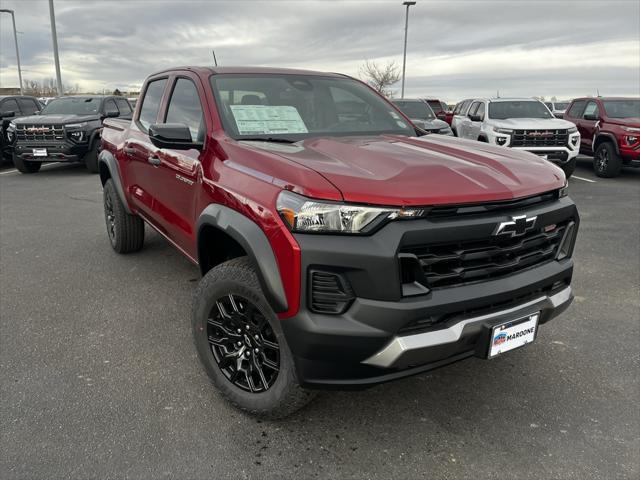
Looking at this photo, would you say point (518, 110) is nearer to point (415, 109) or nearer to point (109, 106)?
point (415, 109)

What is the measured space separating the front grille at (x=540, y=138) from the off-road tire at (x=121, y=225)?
7496 millimetres

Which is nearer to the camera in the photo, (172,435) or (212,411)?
(172,435)

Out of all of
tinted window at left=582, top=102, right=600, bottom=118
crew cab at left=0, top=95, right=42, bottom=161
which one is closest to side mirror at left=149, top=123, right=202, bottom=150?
tinted window at left=582, top=102, right=600, bottom=118

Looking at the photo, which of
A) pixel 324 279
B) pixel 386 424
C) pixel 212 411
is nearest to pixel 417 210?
pixel 324 279

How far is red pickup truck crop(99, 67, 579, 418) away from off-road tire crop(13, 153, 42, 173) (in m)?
10.0

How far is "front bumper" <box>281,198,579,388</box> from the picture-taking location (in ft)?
6.43

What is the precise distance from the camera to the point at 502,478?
2.15m

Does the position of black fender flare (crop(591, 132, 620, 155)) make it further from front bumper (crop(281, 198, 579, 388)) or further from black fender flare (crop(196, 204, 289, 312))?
black fender flare (crop(196, 204, 289, 312))

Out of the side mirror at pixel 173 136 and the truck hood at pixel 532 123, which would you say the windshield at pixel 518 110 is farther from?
the side mirror at pixel 173 136

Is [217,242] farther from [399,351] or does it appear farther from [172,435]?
[399,351]

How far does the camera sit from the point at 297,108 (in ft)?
10.8

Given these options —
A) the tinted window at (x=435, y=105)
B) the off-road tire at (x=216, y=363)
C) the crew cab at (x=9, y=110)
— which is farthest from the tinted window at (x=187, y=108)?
the tinted window at (x=435, y=105)

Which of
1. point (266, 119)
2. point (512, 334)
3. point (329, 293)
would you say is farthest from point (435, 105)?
point (329, 293)

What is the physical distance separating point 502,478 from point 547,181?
138 cm
